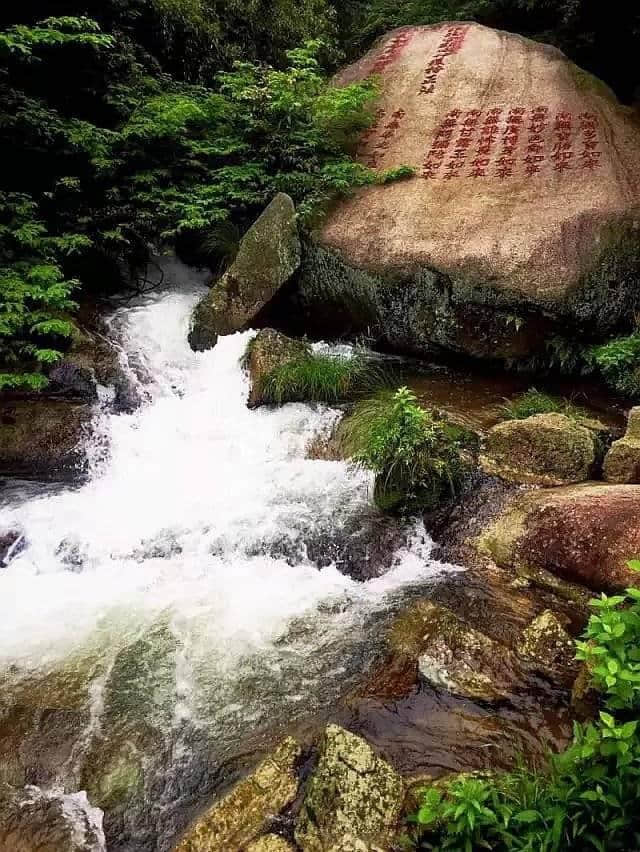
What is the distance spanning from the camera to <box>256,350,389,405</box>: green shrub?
7527 millimetres

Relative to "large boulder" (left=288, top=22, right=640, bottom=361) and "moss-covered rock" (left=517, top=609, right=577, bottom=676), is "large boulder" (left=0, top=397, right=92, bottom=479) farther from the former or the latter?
"moss-covered rock" (left=517, top=609, right=577, bottom=676)

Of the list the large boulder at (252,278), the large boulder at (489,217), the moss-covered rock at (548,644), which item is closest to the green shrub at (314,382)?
the large boulder at (489,217)

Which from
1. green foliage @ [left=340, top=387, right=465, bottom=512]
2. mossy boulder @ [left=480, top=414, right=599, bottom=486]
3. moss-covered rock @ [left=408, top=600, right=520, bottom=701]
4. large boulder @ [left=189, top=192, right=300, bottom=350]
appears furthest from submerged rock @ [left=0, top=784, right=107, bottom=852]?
large boulder @ [left=189, top=192, right=300, bottom=350]

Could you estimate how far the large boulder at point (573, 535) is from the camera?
4613 mm

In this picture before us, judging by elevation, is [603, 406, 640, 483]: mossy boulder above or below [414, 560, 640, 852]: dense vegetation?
below

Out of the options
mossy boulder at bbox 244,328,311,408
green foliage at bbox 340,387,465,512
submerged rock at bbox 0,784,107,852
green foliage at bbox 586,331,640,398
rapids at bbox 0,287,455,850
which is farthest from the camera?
mossy boulder at bbox 244,328,311,408

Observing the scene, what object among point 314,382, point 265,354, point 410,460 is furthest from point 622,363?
point 265,354

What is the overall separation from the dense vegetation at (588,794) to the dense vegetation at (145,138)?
5.66 metres

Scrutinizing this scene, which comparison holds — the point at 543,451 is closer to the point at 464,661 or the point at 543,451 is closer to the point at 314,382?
the point at 464,661

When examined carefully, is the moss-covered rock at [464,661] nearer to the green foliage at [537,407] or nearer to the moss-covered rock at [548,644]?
the moss-covered rock at [548,644]

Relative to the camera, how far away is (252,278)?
28.6 ft

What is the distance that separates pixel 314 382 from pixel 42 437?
130 inches

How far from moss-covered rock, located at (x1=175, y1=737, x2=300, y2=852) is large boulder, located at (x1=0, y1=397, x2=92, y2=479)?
4.49m

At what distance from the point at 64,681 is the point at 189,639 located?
0.92 meters
